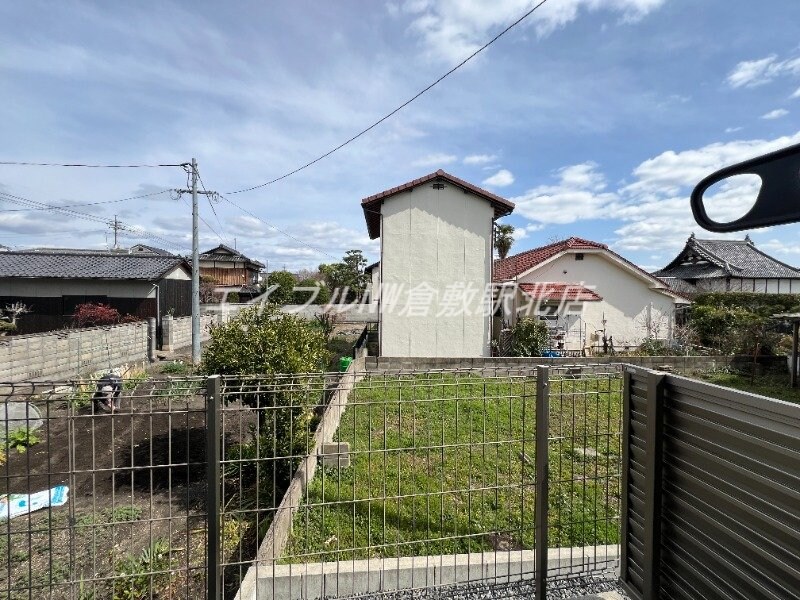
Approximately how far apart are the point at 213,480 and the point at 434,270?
894cm

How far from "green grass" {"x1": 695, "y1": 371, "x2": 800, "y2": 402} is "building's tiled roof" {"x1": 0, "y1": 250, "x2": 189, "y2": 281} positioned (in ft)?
56.7

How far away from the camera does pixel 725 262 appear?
2100 centimetres

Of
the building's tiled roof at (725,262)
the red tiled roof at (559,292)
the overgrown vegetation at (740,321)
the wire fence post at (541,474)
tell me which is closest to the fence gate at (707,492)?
the wire fence post at (541,474)

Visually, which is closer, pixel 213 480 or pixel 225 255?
pixel 213 480

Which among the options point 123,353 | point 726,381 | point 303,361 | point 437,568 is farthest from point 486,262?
point 123,353

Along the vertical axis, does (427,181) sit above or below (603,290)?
above

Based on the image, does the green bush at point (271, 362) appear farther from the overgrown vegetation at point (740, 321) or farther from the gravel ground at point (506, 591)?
the overgrown vegetation at point (740, 321)

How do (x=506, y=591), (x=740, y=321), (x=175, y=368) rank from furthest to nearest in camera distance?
(x=740, y=321)
(x=175, y=368)
(x=506, y=591)

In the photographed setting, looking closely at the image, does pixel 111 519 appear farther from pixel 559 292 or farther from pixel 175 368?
pixel 559 292

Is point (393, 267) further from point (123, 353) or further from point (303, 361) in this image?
point (123, 353)

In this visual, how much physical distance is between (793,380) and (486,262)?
7.81m

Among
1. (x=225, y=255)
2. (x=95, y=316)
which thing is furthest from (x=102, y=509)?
(x=225, y=255)

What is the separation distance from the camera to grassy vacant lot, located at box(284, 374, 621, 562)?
2.68 meters

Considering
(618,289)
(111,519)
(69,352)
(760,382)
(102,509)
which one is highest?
(618,289)
